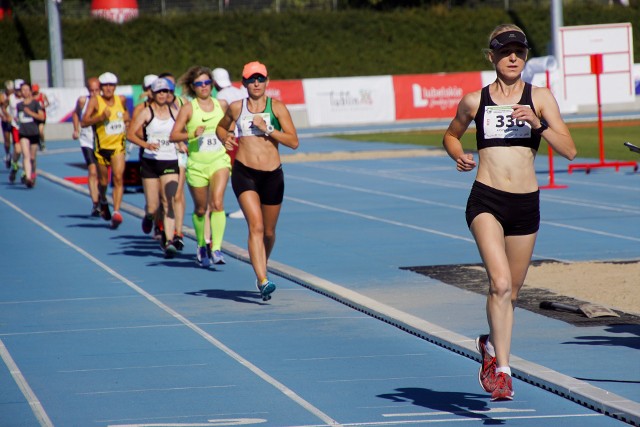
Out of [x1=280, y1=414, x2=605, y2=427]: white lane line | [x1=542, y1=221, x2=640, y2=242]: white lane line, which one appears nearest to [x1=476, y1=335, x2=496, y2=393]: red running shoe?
[x1=280, y1=414, x2=605, y2=427]: white lane line

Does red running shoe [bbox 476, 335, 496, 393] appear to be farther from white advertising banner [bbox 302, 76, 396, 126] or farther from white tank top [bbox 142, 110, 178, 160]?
white advertising banner [bbox 302, 76, 396, 126]

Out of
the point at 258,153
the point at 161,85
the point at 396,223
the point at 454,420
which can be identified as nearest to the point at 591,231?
the point at 396,223

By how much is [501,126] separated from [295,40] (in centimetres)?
5642

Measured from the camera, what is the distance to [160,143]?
1519cm

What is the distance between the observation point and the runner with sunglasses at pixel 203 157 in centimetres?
1370

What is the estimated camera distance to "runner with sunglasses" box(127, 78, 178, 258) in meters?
15.1

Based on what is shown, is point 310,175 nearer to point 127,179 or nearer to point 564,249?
point 127,179

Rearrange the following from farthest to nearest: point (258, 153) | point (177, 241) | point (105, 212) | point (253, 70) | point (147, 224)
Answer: point (105, 212), point (147, 224), point (177, 241), point (258, 153), point (253, 70)

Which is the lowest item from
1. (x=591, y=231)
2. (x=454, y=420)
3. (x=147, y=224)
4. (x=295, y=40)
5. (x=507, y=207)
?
(x=591, y=231)

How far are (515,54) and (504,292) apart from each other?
133 cm

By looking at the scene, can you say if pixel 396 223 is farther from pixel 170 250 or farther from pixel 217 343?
pixel 217 343

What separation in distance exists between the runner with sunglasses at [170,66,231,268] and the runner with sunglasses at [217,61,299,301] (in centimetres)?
191

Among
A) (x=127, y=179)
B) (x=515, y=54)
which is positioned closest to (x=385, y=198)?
(x=127, y=179)

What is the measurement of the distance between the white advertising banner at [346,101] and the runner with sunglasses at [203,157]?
35.5m
